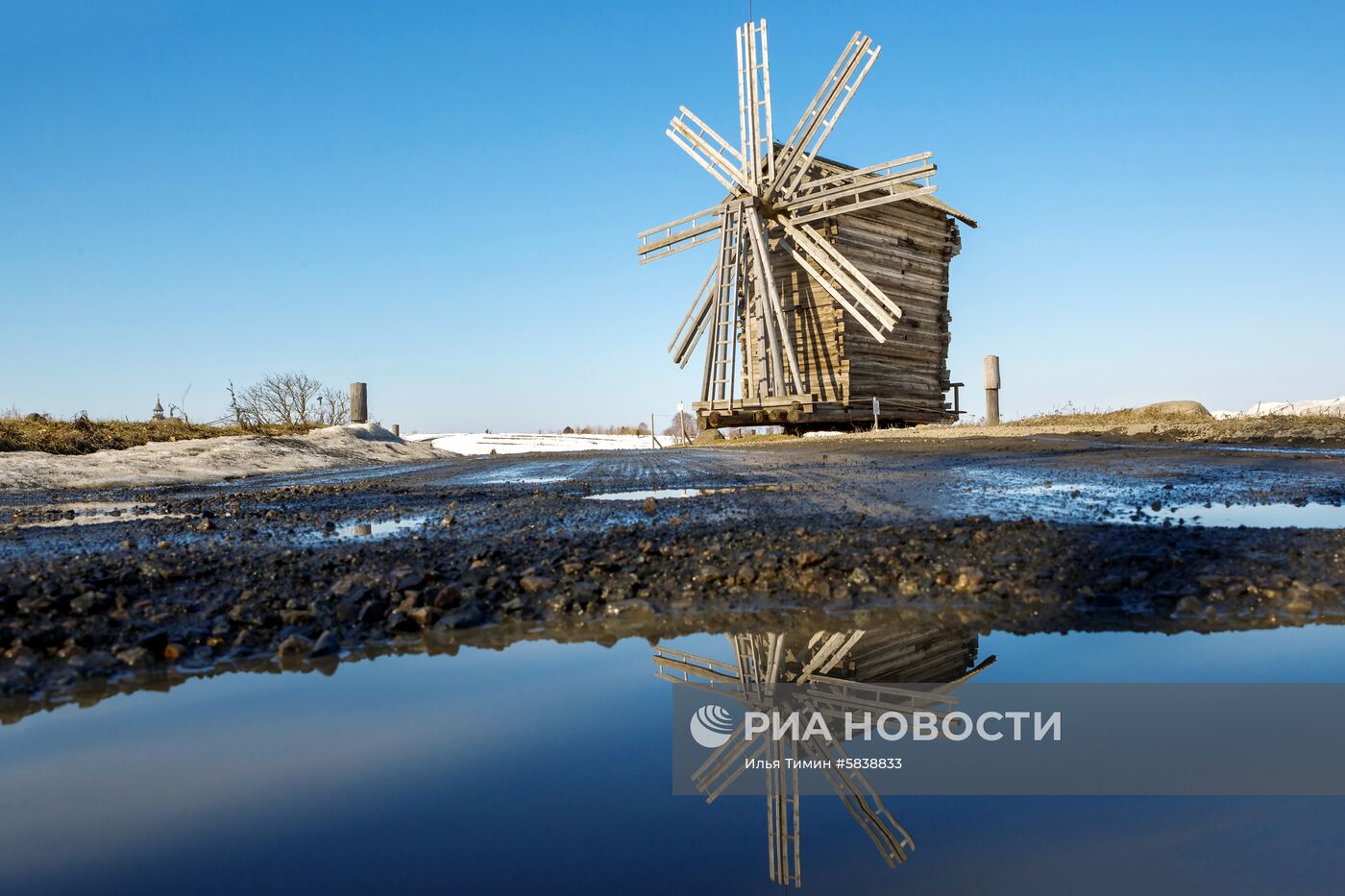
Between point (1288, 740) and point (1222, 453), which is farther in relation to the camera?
point (1222, 453)

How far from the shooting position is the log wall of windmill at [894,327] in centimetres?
2044

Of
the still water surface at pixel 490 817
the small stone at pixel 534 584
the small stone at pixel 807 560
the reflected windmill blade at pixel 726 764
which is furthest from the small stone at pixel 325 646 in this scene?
the small stone at pixel 807 560

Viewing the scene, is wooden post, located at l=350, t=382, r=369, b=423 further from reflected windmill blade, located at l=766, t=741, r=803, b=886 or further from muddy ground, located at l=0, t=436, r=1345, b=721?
reflected windmill blade, located at l=766, t=741, r=803, b=886

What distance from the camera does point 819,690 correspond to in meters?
2.04

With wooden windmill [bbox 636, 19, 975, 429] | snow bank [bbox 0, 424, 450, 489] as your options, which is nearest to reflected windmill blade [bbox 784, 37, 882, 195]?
wooden windmill [bbox 636, 19, 975, 429]

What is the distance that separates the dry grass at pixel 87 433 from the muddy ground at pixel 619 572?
25.6ft

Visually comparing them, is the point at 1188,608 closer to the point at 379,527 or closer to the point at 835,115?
the point at 379,527

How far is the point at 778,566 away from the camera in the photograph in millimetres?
3303

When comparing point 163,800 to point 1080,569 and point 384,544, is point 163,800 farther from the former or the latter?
point 1080,569

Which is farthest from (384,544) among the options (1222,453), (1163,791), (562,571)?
(1222,453)

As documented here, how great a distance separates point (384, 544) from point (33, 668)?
1.74 m

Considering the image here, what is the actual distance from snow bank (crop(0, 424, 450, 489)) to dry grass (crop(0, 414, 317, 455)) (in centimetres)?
51

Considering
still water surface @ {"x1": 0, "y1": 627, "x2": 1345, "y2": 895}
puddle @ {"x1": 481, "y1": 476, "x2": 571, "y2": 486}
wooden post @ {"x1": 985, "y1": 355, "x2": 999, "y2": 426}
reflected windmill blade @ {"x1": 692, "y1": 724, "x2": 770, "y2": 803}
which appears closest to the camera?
still water surface @ {"x1": 0, "y1": 627, "x2": 1345, "y2": 895}

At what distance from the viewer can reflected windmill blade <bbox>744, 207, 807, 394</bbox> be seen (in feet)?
65.3
